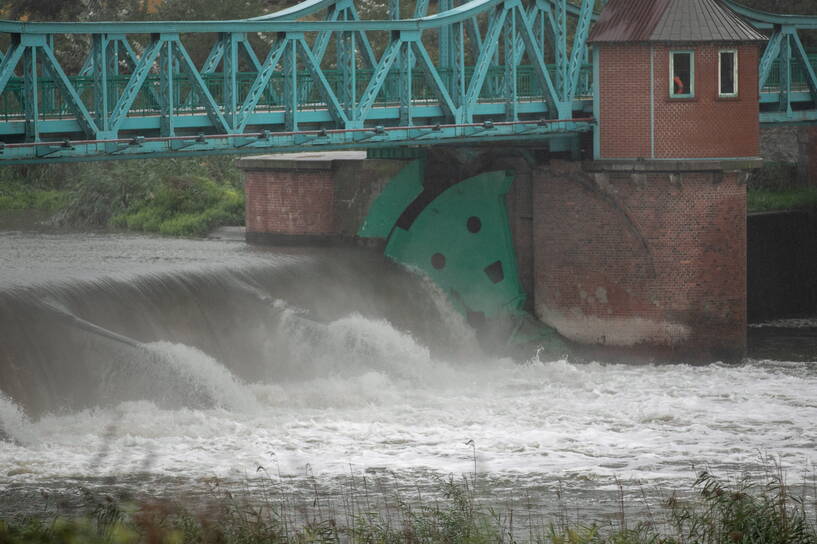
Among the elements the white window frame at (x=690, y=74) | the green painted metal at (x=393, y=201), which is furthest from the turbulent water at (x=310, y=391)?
the white window frame at (x=690, y=74)

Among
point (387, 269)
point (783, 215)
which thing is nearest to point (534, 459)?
point (387, 269)

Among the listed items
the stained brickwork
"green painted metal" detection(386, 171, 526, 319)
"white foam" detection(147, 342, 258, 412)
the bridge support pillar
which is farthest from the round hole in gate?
the stained brickwork

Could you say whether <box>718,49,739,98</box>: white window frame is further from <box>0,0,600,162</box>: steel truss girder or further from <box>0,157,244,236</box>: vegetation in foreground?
<box>0,157,244,236</box>: vegetation in foreground

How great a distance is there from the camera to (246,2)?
52.4 m

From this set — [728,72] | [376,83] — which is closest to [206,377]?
[376,83]

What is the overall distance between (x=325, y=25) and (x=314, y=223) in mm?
7733

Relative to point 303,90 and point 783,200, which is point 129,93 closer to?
point 303,90

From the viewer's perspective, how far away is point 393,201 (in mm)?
30703

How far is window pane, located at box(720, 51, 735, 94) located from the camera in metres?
28.0

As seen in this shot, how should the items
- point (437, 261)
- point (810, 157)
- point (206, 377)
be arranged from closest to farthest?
1. point (206, 377)
2. point (437, 261)
3. point (810, 157)

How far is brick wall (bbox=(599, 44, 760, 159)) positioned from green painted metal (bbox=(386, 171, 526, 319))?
2757 millimetres

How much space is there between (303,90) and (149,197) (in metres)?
12.4

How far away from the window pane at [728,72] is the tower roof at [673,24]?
0.36 meters

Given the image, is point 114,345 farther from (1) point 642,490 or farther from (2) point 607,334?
(2) point 607,334
